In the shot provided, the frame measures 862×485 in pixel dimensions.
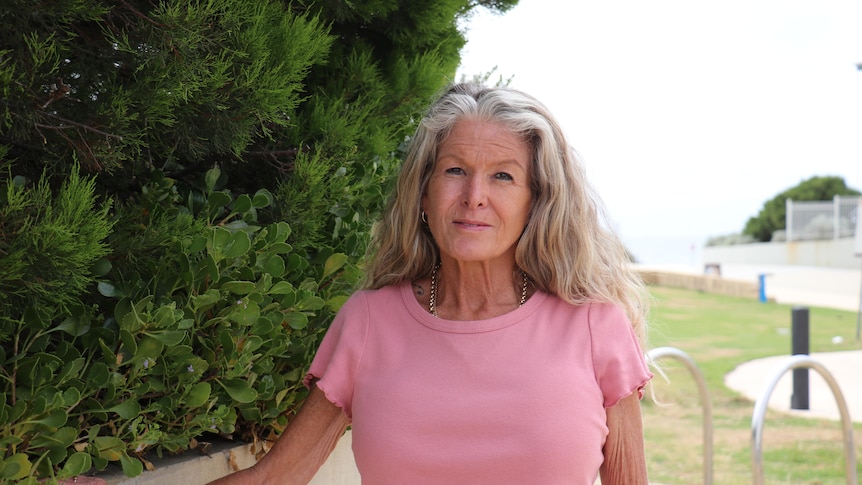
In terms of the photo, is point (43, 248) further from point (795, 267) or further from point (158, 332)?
point (795, 267)

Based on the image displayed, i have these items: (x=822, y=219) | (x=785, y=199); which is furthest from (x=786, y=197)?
(x=822, y=219)

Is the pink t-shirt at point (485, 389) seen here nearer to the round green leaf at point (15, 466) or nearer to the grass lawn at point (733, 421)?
the grass lawn at point (733, 421)

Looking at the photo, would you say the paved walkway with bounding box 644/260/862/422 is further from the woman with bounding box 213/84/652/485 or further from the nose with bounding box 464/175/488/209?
the nose with bounding box 464/175/488/209

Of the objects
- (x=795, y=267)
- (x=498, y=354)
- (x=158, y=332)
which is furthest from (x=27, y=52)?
(x=795, y=267)

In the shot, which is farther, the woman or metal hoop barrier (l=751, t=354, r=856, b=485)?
metal hoop barrier (l=751, t=354, r=856, b=485)

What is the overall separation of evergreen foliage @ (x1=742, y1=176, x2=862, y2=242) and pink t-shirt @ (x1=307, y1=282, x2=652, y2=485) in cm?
3301

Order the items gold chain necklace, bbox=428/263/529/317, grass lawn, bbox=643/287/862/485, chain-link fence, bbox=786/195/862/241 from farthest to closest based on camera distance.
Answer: chain-link fence, bbox=786/195/862/241
grass lawn, bbox=643/287/862/485
gold chain necklace, bbox=428/263/529/317

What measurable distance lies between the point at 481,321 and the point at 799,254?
28818 mm

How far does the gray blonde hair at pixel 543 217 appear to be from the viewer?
1984mm

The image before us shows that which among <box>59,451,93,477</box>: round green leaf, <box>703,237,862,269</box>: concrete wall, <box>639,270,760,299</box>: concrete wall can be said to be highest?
<box>59,451,93,477</box>: round green leaf

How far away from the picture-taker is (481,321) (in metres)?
1.99

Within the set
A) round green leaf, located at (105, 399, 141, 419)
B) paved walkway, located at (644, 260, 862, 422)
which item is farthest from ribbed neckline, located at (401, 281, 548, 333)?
paved walkway, located at (644, 260, 862, 422)

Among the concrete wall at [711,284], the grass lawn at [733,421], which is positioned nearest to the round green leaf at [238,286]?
the grass lawn at [733,421]

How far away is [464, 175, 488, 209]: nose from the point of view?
6.34 ft
